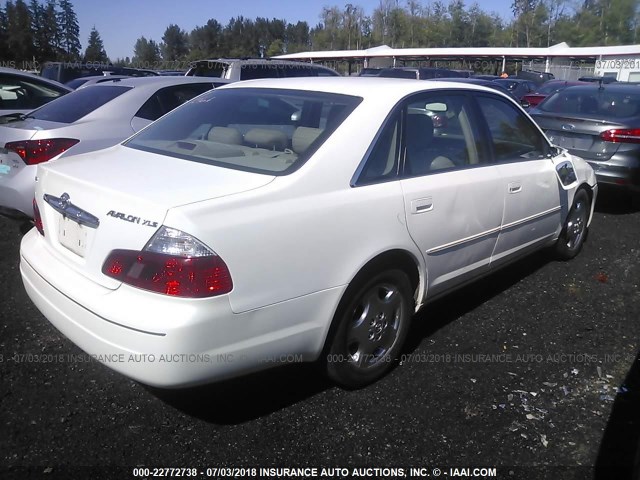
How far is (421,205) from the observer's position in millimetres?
3139

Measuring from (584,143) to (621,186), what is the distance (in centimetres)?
67

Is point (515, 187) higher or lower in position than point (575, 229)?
higher

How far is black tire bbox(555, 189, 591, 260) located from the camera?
16.6ft

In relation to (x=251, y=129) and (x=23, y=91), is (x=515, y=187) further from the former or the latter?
(x=23, y=91)

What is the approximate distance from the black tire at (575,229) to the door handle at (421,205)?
7.60ft

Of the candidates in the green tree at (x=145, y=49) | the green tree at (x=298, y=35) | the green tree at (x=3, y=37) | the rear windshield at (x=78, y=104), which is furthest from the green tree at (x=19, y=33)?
the rear windshield at (x=78, y=104)

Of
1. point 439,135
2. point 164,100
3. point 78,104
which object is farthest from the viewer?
point 164,100

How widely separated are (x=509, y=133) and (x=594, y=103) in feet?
13.4

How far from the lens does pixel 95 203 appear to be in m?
2.54

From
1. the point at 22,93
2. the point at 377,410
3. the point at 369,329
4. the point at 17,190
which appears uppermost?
the point at 22,93

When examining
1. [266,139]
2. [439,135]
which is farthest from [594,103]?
[266,139]

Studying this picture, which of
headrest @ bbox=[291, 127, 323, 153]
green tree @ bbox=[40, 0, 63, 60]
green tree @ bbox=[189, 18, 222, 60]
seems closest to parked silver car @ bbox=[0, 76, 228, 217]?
headrest @ bbox=[291, 127, 323, 153]

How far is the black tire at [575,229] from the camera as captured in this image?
16.6 ft

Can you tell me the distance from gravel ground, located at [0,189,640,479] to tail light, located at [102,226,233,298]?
2.67 ft
